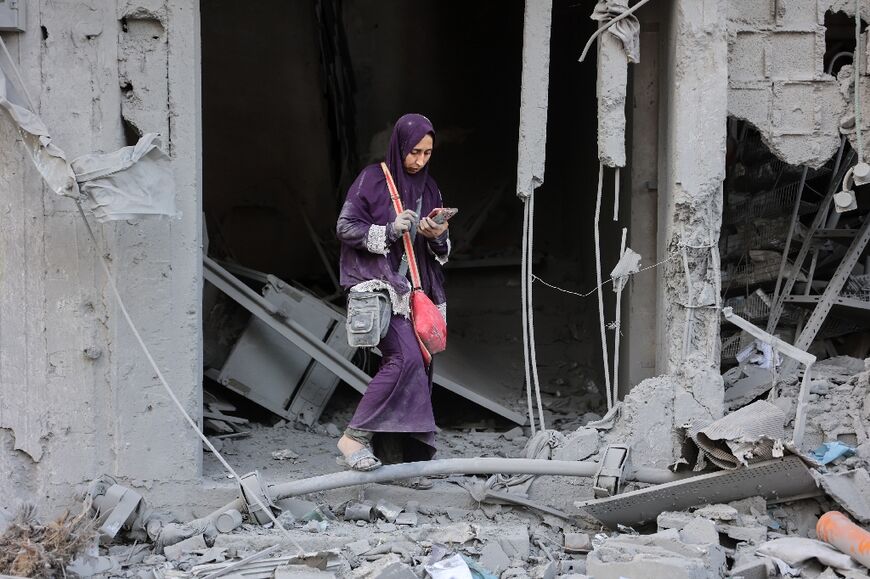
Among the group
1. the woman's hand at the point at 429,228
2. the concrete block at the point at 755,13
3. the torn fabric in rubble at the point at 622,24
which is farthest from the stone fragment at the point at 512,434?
the concrete block at the point at 755,13

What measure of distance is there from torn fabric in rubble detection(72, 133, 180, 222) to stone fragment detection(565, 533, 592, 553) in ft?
7.85

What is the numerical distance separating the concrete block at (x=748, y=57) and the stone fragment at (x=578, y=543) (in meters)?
2.48

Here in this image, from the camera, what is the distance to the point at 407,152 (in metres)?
5.54

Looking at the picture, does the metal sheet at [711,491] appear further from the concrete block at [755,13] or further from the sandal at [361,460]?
the concrete block at [755,13]

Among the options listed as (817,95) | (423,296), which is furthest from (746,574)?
(817,95)

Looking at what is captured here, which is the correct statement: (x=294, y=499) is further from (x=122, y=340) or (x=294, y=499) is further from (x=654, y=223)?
(x=654, y=223)

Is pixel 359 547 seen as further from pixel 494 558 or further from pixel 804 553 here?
pixel 804 553

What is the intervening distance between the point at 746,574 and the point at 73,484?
3.16 m

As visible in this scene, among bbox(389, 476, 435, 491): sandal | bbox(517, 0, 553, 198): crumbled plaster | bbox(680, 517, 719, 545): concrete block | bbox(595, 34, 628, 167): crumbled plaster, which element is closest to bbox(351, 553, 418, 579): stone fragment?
bbox(389, 476, 435, 491): sandal

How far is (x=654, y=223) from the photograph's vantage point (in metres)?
6.21

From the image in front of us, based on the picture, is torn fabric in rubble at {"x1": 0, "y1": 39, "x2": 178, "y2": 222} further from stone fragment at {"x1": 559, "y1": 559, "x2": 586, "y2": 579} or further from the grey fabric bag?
stone fragment at {"x1": 559, "y1": 559, "x2": 586, "y2": 579}

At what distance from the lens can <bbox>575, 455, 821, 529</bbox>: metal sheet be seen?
16.4ft

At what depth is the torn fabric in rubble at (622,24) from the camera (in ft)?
18.6

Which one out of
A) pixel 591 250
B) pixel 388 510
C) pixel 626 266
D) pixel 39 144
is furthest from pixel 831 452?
pixel 39 144
